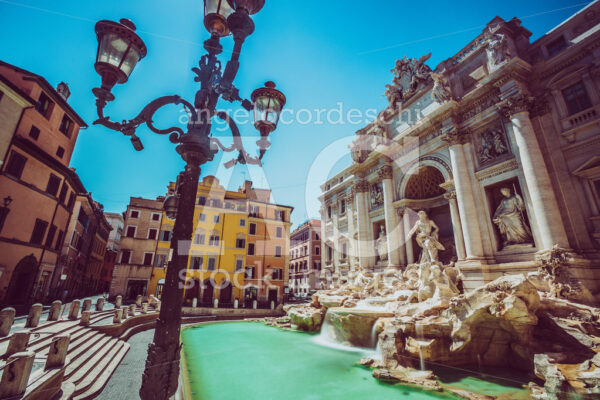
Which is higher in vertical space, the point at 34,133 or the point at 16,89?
the point at 16,89

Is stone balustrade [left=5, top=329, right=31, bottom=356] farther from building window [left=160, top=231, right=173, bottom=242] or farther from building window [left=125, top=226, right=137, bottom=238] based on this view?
building window [left=125, top=226, right=137, bottom=238]

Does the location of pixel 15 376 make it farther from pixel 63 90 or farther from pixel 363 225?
pixel 63 90

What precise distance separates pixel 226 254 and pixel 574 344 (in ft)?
86.4

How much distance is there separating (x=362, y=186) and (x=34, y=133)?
22.3 meters

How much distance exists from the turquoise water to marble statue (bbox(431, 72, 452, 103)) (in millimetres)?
14473

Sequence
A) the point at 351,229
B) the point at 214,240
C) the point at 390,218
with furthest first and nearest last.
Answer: the point at 214,240
the point at 351,229
the point at 390,218

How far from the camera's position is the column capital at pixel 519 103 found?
39.0 feet

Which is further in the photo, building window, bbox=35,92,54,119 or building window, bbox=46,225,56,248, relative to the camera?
building window, bbox=46,225,56,248

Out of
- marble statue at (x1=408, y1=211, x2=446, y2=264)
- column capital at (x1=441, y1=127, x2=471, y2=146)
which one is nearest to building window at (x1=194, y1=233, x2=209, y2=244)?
marble statue at (x1=408, y1=211, x2=446, y2=264)

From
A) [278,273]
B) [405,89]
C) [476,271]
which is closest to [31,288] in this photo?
[278,273]

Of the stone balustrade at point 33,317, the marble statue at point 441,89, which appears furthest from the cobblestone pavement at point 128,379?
the marble statue at point 441,89

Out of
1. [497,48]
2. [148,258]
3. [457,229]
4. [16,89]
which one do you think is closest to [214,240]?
[148,258]

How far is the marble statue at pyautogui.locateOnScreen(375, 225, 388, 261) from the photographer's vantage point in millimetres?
19139

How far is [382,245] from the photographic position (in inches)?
765
